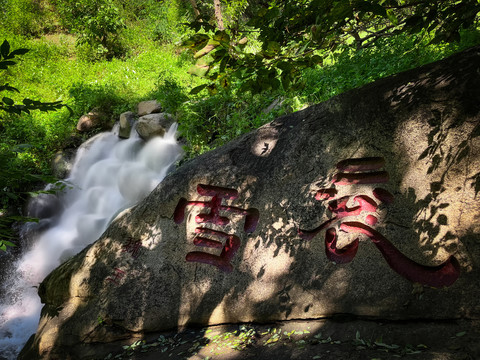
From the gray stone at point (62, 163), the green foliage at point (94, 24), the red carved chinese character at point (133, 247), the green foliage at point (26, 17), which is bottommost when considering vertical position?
the red carved chinese character at point (133, 247)

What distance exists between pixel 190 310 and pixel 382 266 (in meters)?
1.90

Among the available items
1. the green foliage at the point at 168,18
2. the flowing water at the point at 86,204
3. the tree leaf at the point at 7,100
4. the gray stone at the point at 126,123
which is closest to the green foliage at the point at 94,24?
the green foliage at the point at 168,18

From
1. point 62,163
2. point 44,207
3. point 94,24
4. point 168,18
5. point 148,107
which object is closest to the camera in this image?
point 44,207

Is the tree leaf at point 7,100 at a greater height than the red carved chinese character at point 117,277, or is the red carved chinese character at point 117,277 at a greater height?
the tree leaf at point 7,100

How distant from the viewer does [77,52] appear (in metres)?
14.9

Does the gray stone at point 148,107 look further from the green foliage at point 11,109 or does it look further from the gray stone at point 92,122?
the green foliage at point 11,109

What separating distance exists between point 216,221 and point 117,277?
1.31m

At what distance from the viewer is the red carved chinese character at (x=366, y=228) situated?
8.60ft

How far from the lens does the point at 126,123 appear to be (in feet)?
30.8

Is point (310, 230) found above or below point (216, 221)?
below

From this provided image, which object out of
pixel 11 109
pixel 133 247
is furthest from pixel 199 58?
pixel 133 247

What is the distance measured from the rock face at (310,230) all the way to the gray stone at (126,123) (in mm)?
5407

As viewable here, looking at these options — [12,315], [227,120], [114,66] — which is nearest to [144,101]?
[227,120]

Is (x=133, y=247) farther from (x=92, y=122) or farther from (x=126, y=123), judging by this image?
(x=92, y=122)
